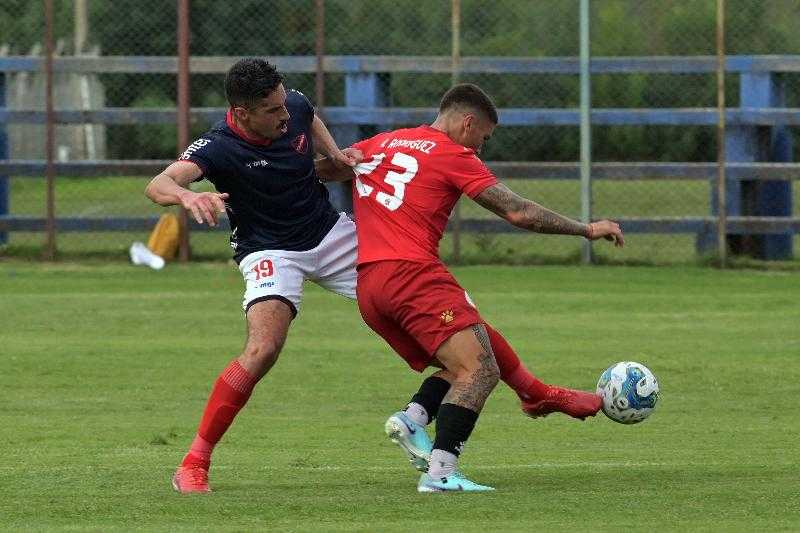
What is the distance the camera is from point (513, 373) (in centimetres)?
799

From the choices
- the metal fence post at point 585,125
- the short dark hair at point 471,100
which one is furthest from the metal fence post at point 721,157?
the short dark hair at point 471,100

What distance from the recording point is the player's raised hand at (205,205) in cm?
682

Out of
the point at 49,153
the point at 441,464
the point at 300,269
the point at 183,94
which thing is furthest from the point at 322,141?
the point at 49,153

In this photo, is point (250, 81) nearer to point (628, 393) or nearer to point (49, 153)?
point (628, 393)

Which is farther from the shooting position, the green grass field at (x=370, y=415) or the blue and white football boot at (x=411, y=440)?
the blue and white football boot at (x=411, y=440)

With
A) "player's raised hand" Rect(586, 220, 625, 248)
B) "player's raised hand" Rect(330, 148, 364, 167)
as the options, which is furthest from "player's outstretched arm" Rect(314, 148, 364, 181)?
"player's raised hand" Rect(586, 220, 625, 248)

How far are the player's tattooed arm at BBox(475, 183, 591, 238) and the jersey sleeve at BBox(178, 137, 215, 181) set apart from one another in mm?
1213

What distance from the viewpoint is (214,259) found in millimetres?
19359

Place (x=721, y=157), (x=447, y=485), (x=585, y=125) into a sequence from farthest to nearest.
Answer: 1. (x=585, y=125)
2. (x=721, y=157)
3. (x=447, y=485)

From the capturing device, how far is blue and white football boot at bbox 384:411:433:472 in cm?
743

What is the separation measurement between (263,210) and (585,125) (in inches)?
449

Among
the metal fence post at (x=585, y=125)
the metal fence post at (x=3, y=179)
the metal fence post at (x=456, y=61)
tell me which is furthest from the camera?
the metal fence post at (x=3, y=179)

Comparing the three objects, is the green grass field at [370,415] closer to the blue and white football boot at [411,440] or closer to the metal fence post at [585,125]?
the blue and white football boot at [411,440]

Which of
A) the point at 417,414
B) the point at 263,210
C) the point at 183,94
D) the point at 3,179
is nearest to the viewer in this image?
the point at 417,414
